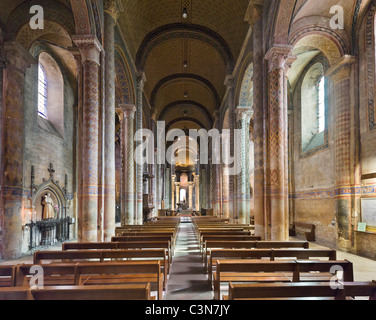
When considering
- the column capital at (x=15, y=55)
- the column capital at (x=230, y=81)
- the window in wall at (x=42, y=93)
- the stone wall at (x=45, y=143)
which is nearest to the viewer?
the column capital at (x=15, y=55)

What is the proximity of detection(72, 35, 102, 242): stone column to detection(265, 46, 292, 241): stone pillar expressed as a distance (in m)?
5.27

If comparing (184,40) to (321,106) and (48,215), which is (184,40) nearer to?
(321,106)

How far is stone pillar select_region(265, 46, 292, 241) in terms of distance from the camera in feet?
27.8

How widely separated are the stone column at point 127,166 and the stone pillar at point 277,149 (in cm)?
781

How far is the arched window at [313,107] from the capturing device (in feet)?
43.2

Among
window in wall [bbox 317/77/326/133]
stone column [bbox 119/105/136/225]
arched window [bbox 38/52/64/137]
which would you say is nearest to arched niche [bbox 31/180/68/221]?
arched window [bbox 38/52/64/137]

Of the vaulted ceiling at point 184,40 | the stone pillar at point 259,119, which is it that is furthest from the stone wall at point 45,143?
the stone pillar at point 259,119

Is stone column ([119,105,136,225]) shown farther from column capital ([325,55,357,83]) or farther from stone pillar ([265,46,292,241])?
column capital ([325,55,357,83])

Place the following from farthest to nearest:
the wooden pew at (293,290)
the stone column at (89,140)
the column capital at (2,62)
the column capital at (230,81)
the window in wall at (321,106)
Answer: the column capital at (230,81) < the window in wall at (321,106) < the column capital at (2,62) < the stone column at (89,140) < the wooden pew at (293,290)

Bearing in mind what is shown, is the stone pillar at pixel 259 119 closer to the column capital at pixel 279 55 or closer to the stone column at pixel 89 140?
the column capital at pixel 279 55

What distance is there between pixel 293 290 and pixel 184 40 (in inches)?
699

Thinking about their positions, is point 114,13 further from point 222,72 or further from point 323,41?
point 222,72

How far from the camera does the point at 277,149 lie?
8.61m
